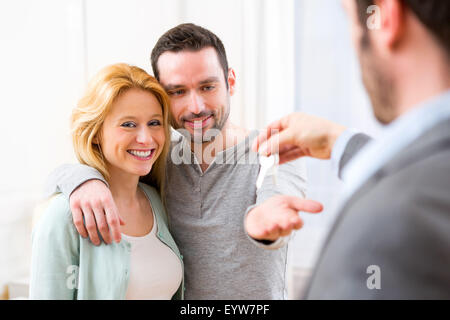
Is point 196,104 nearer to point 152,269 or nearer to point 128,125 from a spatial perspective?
point 128,125

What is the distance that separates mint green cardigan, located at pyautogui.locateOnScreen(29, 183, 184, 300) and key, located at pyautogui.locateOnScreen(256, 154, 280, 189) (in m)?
0.23

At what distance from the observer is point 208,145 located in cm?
73

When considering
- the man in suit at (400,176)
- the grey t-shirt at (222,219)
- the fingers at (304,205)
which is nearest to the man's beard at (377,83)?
the man in suit at (400,176)

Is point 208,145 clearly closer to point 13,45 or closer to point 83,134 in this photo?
point 83,134

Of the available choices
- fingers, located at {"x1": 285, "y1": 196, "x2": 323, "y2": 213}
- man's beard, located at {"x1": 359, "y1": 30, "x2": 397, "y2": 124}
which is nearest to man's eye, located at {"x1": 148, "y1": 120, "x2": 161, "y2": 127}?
fingers, located at {"x1": 285, "y1": 196, "x2": 323, "y2": 213}

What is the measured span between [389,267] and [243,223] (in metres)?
0.38

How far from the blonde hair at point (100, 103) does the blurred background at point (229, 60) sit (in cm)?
12

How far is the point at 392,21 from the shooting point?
0.39 meters

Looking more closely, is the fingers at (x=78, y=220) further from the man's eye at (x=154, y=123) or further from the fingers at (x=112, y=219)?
the man's eye at (x=154, y=123)

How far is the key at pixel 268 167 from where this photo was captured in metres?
0.61

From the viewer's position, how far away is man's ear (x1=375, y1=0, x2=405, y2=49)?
15.1 inches

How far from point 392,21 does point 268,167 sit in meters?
0.29

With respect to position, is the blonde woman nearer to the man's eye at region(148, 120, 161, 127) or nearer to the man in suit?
→ the man's eye at region(148, 120, 161, 127)

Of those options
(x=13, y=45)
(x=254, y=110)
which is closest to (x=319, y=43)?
(x=254, y=110)
